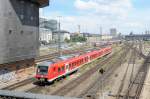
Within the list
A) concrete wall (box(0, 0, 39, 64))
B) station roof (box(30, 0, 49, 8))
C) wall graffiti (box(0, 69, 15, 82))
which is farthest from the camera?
station roof (box(30, 0, 49, 8))

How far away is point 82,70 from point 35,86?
16.1 metres

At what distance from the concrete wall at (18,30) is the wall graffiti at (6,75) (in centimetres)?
169

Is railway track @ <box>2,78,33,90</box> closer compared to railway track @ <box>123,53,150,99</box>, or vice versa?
railway track @ <box>123,53,150,99</box>

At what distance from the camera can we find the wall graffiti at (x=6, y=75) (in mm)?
41900

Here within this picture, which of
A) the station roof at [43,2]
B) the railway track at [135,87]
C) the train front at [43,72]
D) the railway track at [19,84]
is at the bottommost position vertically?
the railway track at [19,84]

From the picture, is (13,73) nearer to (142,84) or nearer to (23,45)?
(23,45)

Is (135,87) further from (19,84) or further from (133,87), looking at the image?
(19,84)

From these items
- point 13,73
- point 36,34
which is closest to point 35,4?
point 36,34

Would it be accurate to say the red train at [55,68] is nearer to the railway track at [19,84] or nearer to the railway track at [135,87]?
the railway track at [19,84]

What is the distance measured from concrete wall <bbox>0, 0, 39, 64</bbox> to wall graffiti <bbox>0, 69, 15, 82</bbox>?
5.53 feet

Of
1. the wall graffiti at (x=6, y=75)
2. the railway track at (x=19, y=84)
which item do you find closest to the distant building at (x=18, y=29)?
the wall graffiti at (x=6, y=75)

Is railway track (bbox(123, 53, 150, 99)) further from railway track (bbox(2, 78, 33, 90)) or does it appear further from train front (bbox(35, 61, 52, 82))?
railway track (bbox(2, 78, 33, 90))

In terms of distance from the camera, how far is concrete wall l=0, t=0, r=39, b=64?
4209 centimetres

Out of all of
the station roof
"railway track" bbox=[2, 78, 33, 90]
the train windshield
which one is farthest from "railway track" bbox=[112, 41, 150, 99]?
the station roof
